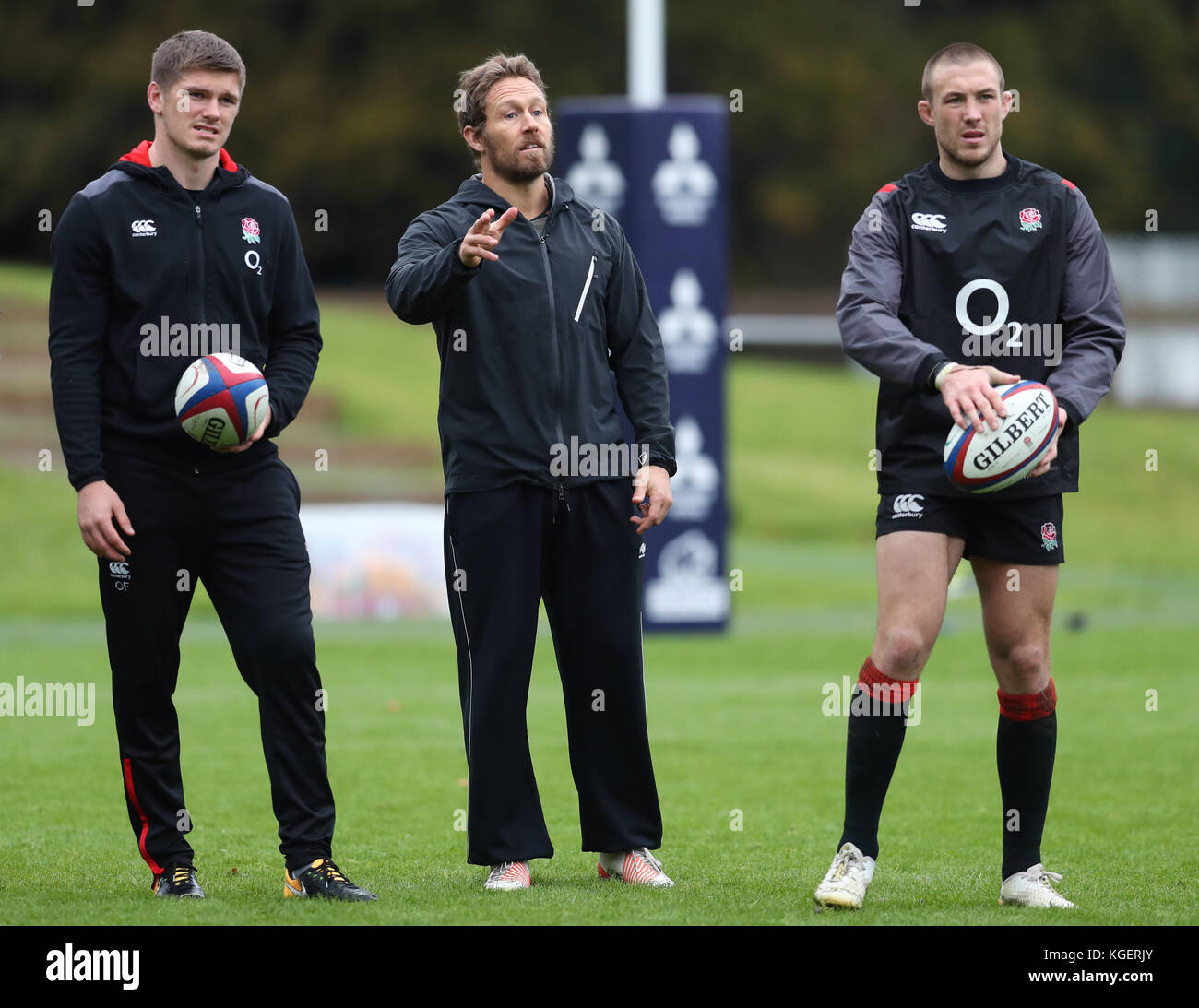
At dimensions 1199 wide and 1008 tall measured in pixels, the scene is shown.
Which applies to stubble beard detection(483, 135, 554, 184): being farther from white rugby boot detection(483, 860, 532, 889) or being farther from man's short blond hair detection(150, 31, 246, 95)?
white rugby boot detection(483, 860, 532, 889)

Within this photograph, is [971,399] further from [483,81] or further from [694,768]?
[694,768]

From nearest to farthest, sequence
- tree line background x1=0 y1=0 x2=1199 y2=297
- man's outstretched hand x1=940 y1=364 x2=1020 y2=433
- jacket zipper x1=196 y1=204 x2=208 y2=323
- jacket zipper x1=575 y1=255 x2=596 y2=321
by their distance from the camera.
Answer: man's outstretched hand x1=940 y1=364 x2=1020 y2=433 → jacket zipper x1=196 y1=204 x2=208 y2=323 → jacket zipper x1=575 y1=255 x2=596 y2=321 → tree line background x1=0 y1=0 x2=1199 y2=297

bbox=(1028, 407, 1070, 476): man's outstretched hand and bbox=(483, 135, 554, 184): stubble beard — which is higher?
bbox=(483, 135, 554, 184): stubble beard

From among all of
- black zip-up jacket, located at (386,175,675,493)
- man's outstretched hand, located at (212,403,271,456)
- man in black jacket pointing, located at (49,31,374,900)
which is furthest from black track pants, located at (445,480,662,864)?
man's outstretched hand, located at (212,403,271,456)

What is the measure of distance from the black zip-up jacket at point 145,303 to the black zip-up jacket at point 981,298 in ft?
5.65

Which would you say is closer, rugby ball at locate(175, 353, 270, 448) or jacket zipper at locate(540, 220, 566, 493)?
rugby ball at locate(175, 353, 270, 448)

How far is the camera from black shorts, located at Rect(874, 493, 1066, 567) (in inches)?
209

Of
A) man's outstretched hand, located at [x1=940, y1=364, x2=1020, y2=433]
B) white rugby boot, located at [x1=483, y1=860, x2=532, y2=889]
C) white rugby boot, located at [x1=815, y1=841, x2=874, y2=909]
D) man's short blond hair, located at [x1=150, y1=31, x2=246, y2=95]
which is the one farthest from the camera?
white rugby boot, located at [x1=483, y1=860, x2=532, y2=889]

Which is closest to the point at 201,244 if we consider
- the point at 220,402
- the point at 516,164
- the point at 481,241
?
the point at 220,402

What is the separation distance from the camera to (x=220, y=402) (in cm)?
525

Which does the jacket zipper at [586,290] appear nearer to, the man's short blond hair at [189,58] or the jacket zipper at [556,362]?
the jacket zipper at [556,362]

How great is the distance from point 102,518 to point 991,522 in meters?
2.47

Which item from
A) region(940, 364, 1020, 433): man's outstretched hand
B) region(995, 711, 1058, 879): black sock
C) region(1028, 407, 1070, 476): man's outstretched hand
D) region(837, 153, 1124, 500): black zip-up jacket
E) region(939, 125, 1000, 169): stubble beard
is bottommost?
region(995, 711, 1058, 879): black sock

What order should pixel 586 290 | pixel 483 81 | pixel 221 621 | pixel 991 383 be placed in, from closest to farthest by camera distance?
pixel 991 383 → pixel 221 621 → pixel 483 81 → pixel 586 290
